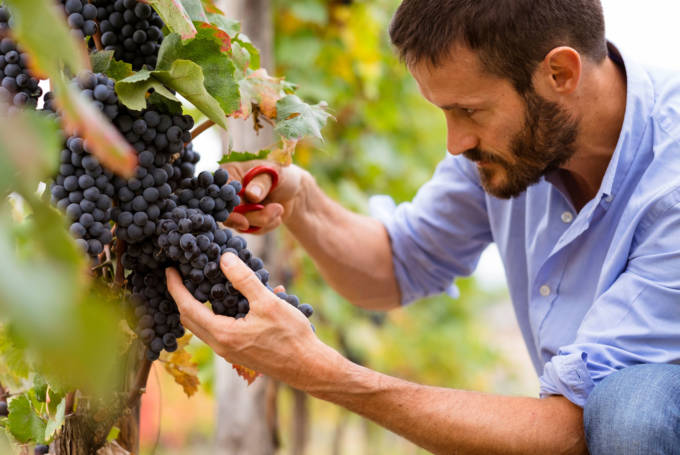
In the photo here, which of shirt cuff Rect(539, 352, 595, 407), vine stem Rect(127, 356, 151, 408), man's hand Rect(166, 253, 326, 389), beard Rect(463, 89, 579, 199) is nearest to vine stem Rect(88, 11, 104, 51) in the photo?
man's hand Rect(166, 253, 326, 389)

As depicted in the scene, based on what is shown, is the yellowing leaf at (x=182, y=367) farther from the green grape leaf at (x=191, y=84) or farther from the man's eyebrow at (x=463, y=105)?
the man's eyebrow at (x=463, y=105)

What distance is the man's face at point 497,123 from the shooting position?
147cm

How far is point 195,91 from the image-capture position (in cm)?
99

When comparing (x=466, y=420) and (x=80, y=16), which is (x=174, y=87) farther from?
(x=466, y=420)

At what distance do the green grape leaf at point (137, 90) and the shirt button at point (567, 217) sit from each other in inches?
43.1

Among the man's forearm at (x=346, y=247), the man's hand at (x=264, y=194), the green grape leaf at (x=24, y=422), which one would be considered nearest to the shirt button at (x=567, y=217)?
the man's forearm at (x=346, y=247)

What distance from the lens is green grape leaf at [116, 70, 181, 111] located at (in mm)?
920

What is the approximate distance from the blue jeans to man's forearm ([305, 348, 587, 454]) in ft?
0.25

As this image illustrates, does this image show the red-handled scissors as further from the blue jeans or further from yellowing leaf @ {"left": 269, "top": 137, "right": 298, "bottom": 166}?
the blue jeans

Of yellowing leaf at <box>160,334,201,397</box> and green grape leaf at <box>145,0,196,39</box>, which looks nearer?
green grape leaf at <box>145,0,196,39</box>

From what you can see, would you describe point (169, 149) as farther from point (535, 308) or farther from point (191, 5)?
point (535, 308)

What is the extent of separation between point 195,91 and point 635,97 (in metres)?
1.05

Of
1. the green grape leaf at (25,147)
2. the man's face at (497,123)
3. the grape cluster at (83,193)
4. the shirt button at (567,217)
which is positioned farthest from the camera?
the shirt button at (567,217)

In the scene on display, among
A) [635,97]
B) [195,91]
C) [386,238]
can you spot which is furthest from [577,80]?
[195,91]
